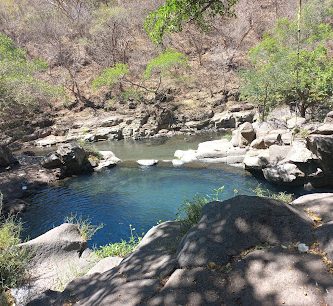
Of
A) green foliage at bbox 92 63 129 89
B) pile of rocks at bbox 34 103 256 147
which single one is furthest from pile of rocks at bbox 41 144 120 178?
green foliage at bbox 92 63 129 89

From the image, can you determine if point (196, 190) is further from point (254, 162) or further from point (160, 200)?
point (254, 162)

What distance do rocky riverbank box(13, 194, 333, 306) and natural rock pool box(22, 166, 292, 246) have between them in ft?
20.5

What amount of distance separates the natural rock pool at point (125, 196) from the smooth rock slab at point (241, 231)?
668 cm

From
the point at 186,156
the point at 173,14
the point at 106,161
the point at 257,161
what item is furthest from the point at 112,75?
the point at 173,14

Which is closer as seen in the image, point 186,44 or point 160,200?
point 160,200

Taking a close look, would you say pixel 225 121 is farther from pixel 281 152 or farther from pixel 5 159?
pixel 5 159

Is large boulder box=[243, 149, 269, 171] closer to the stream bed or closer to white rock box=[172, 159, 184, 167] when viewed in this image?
the stream bed

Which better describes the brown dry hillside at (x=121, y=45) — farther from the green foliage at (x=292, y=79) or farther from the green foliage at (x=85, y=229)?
the green foliage at (x=85, y=229)

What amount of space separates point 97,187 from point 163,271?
37.5ft

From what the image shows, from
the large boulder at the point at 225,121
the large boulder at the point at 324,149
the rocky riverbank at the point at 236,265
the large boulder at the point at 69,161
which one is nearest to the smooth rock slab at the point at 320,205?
the rocky riverbank at the point at 236,265

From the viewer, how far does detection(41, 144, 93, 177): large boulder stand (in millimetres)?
15875

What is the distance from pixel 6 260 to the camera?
15.6 ft

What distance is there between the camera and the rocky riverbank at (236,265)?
8.05 feet

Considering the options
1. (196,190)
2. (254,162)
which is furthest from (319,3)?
(196,190)
